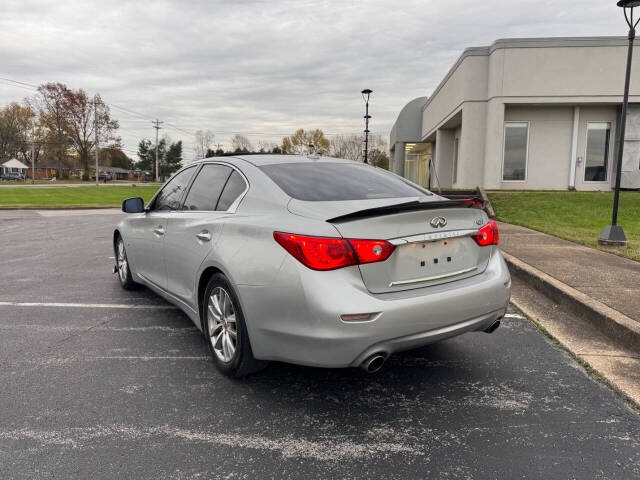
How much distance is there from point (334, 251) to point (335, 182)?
1108mm

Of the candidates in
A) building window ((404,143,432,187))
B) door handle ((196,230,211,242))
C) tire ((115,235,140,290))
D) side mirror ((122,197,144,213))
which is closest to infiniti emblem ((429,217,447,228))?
door handle ((196,230,211,242))

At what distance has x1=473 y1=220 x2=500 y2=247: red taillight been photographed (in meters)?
3.35

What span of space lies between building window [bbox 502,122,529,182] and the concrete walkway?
454 inches

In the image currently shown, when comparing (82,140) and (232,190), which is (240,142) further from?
(232,190)

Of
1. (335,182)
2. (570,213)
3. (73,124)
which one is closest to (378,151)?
(73,124)

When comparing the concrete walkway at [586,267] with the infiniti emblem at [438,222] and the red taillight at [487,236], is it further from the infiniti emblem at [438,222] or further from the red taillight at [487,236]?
the infiniti emblem at [438,222]

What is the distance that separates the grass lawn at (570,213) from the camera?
10734 millimetres

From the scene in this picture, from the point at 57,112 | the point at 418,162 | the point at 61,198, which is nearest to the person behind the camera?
the point at 61,198

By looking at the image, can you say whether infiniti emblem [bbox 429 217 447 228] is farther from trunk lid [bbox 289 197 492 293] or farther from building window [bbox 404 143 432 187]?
building window [bbox 404 143 432 187]

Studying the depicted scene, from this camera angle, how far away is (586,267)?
22.1 feet

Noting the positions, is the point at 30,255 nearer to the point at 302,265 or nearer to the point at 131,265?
the point at 131,265

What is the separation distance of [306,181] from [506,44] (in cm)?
1918

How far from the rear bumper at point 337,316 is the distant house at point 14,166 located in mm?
109842

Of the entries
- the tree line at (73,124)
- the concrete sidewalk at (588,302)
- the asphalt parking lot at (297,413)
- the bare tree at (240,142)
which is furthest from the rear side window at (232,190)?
the bare tree at (240,142)
